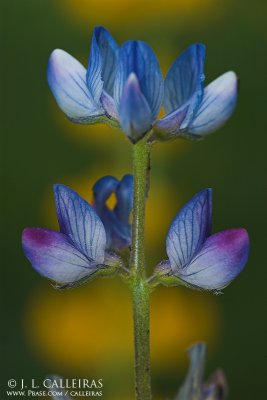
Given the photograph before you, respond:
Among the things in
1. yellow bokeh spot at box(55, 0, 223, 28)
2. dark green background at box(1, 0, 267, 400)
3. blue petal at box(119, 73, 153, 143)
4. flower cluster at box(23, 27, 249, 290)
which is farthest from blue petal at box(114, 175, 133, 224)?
yellow bokeh spot at box(55, 0, 223, 28)

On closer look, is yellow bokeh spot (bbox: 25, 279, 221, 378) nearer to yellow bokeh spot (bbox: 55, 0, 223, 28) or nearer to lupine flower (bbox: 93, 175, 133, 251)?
yellow bokeh spot (bbox: 55, 0, 223, 28)

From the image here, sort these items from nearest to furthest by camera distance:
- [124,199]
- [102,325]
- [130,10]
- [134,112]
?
[134,112], [124,199], [102,325], [130,10]

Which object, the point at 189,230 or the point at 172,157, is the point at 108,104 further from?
the point at 172,157

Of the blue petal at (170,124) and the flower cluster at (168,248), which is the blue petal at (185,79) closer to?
the blue petal at (170,124)

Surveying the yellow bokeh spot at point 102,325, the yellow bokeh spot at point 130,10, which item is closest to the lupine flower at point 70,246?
the yellow bokeh spot at point 102,325

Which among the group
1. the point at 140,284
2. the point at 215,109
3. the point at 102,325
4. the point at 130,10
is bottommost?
the point at 102,325

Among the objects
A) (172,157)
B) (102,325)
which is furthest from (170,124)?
(172,157)

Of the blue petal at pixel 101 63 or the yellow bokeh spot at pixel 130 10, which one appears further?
the yellow bokeh spot at pixel 130 10
